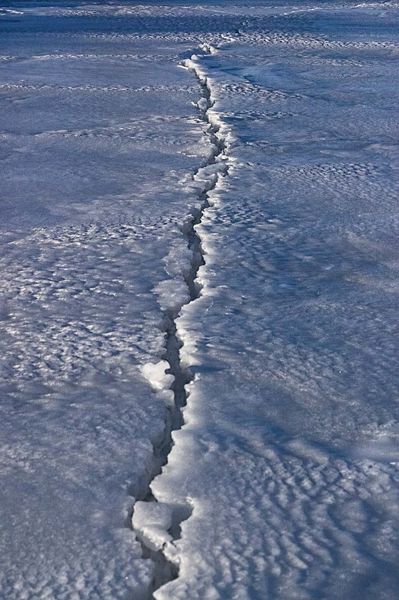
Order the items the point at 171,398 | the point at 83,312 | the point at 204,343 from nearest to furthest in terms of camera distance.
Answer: the point at 171,398 → the point at 204,343 → the point at 83,312

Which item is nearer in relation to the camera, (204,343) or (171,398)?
(171,398)

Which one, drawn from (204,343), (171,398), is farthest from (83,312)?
(171,398)

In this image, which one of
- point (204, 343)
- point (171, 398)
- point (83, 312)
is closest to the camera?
point (171, 398)

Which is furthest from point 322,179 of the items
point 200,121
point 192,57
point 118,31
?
point 118,31

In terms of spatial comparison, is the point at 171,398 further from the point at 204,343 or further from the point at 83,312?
the point at 83,312

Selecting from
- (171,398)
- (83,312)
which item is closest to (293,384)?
(171,398)

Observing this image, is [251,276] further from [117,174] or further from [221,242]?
[117,174]
